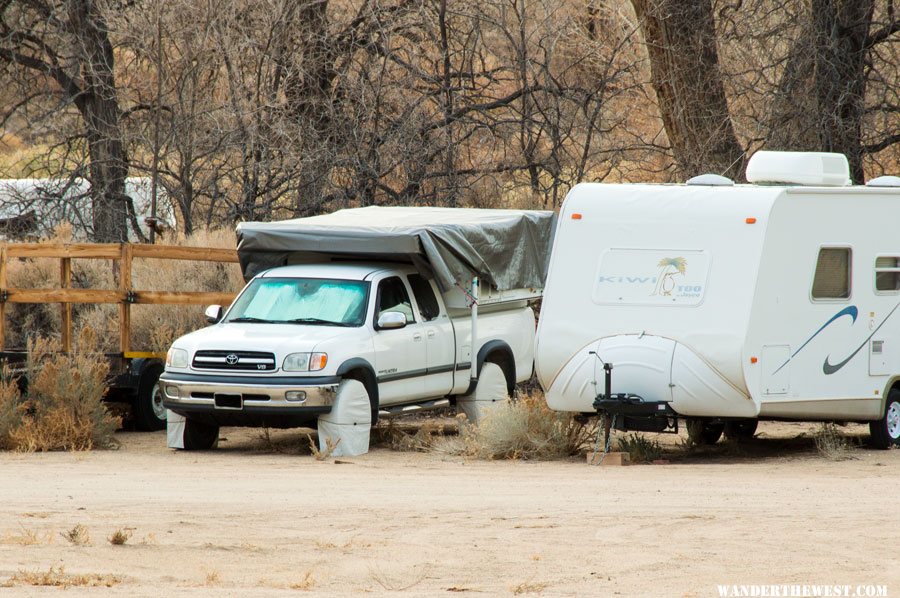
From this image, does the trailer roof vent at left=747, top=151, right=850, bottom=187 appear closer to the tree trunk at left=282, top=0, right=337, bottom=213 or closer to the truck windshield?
the truck windshield

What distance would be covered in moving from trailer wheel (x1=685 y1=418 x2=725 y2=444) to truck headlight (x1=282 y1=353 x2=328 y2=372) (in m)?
4.03

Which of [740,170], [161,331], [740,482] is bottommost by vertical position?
[740,482]

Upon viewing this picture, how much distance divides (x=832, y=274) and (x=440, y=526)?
5847mm

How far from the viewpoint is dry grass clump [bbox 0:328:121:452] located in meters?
13.7

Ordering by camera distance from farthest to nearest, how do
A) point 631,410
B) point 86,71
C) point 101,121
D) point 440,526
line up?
point 86,71 → point 101,121 → point 631,410 → point 440,526

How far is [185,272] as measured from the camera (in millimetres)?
19453

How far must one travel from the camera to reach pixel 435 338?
1464 centimetres

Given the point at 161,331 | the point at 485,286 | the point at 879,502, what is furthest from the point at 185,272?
the point at 879,502

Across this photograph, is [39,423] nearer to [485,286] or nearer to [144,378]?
[144,378]

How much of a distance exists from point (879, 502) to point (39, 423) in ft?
26.6

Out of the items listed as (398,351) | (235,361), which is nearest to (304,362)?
(235,361)

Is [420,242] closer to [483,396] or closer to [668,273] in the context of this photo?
[483,396]

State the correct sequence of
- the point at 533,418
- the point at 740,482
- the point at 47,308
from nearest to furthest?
the point at 740,482 < the point at 533,418 < the point at 47,308

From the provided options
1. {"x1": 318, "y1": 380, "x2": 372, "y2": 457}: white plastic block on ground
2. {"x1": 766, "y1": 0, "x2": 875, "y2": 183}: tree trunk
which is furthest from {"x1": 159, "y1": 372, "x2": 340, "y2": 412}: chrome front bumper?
{"x1": 766, "y1": 0, "x2": 875, "y2": 183}: tree trunk
